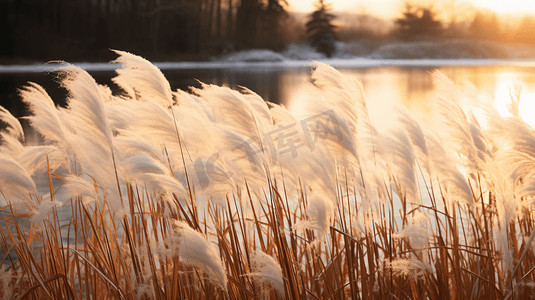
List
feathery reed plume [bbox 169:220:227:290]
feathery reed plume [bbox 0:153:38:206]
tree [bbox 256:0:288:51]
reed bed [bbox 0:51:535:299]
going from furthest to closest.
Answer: tree [bbox 256:0:288:51] → feathery reed plume [bbox 0:153:38:206] → reed bed [bbox 0:51:535:299] → feathery reed plume [bbox 169:220:227:290]

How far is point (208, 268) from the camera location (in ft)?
2.98

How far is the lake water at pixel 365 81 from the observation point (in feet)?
5.66

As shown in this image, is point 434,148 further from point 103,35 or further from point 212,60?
point 103,35

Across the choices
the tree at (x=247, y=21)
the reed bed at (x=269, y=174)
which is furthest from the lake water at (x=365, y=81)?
the tree at (x=247, y=21)

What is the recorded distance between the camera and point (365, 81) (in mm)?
26922

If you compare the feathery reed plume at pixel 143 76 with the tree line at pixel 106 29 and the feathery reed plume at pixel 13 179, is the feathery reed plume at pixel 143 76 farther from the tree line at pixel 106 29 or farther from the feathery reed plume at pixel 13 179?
the tree line at pixel 106 29

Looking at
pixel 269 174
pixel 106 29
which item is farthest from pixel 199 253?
pixel 106 29

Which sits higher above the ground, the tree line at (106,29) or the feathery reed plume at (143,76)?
the tree line at (106,29)

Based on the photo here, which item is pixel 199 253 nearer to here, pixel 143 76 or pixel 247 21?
pixel 143 76

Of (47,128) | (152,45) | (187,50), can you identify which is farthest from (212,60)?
(47,128)

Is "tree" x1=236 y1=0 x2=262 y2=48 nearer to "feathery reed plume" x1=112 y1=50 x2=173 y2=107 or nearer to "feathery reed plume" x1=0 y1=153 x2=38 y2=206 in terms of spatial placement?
"feathery reed plume" x1=112 y1=50 x2=173 y2=107

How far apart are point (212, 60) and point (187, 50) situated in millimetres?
1680

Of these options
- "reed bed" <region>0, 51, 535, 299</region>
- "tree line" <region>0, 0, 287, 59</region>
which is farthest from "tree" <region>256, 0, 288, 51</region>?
"reed bed" <region>0, 51, 535, 299</region>

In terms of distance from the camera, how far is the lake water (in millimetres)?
1725
